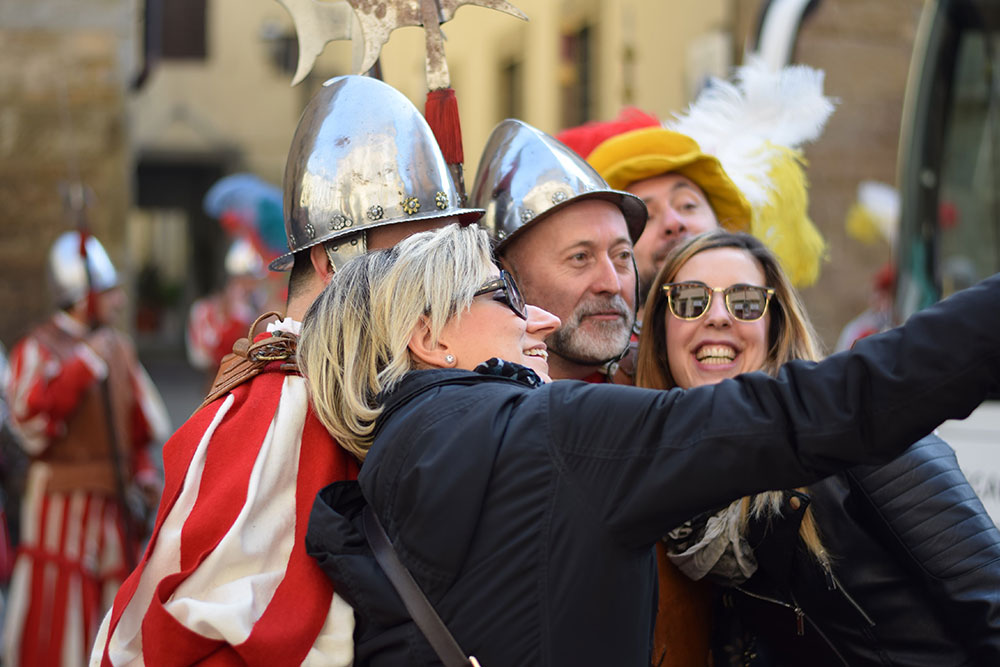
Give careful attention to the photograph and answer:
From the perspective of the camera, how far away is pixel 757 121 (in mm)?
4039

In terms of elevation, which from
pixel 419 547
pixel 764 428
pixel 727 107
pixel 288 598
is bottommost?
pixel 288 598

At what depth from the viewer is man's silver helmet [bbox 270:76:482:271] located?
2.63 meters

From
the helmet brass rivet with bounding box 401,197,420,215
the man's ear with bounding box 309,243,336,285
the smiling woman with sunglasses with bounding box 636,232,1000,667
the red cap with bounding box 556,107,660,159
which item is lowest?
the smiling woman with sunglasses with bounding box 636,232,1000,667

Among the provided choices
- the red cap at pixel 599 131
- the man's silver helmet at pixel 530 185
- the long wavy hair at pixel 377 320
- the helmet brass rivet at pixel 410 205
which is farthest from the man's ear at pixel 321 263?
the red cap at pixel 599 131

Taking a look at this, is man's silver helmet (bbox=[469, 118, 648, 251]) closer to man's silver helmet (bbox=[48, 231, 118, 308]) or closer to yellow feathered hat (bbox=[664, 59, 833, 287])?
yellow feathered hat (bbox=[664, 59, 833, 287])

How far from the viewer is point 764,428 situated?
172 cm

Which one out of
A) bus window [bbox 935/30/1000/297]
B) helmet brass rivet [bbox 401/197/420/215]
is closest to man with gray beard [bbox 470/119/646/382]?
helmet brass rivet [bbox 401/197/420/215]

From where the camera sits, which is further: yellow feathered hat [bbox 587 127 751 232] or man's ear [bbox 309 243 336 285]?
yellow feathered hat [bbox 587 127 751 232]

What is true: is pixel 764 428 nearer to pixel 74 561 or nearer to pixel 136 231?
pixel 74 561

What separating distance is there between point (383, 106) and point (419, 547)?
1.18 m

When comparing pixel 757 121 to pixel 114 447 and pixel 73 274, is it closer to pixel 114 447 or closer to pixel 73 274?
pixel 114 447

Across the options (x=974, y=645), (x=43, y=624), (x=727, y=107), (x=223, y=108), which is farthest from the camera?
(x=223, y=108)

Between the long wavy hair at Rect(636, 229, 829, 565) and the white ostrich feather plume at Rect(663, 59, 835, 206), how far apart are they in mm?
969

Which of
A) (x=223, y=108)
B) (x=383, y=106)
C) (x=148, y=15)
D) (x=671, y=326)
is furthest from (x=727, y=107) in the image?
(x=223, y=108)
